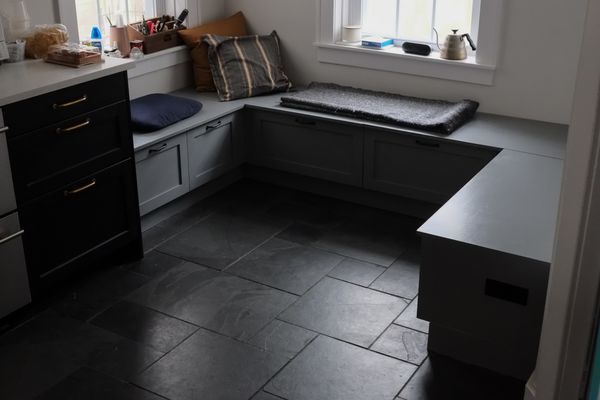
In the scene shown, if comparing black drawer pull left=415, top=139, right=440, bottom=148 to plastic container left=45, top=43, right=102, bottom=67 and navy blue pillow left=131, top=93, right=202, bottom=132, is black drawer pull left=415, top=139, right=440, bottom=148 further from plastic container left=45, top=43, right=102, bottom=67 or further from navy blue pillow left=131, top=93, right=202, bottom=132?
plastic container left=45, top=43, right=102, bottom=67

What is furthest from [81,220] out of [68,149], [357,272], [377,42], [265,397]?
[377,42]

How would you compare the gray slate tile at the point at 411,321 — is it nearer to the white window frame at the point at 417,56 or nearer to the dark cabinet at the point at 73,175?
the dark cabinet at the point at 73,175

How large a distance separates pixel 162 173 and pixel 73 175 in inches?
32.8

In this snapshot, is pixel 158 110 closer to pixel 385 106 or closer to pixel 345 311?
pixel 385 106

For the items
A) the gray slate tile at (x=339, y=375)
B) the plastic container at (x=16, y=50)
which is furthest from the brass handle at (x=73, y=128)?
the gray slate tile at (x=339, y=375)

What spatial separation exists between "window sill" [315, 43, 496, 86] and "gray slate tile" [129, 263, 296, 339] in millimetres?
1671

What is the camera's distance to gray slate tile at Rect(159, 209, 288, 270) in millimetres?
3857

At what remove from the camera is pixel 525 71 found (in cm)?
414

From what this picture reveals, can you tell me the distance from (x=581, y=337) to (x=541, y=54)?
299 centimetres

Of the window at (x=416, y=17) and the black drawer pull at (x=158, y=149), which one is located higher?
the window at (x=416, y=17)

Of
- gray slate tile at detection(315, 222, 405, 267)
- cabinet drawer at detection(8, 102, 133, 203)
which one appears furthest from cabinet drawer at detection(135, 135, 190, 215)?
gray slate tile at detection(315, 222, 405, 267)

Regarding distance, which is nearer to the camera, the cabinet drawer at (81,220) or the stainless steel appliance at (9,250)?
the stainless steel appliance at (9,250)

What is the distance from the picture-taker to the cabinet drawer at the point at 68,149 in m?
3.02

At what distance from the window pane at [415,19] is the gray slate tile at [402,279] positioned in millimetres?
1421
